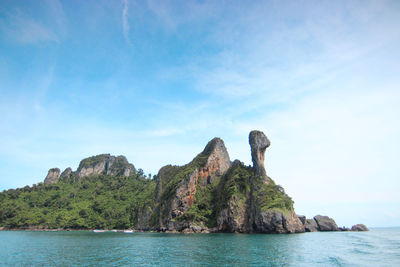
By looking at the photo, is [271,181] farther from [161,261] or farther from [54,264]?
[54,264]

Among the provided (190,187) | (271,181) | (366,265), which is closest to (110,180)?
(190,187)

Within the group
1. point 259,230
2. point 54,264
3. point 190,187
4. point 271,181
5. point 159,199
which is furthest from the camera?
point 159,199

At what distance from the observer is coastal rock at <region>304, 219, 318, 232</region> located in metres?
104

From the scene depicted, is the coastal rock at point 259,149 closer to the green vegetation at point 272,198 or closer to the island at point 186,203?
the island at point 186,203

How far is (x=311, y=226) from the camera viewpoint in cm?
10625

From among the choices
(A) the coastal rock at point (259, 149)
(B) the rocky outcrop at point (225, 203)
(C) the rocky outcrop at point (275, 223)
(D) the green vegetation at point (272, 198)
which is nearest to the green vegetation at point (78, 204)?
(B) the rocky outcrop at point (225, 203)

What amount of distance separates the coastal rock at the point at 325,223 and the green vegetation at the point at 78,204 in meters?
82.8

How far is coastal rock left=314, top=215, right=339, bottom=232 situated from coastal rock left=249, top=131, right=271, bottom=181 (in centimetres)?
4080

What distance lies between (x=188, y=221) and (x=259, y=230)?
29.8 metres

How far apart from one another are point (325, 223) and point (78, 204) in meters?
138

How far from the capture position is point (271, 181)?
9838cm

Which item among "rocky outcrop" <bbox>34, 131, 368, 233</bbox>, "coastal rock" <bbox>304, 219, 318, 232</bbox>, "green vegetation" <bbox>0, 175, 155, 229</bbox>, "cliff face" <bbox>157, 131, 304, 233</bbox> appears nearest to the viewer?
"cliff face" <bbox>157, 131, 304, 233</bbox>

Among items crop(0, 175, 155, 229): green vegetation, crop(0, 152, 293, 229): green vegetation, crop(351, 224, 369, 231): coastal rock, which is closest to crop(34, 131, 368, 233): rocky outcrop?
crop(351, 224, 369, 231): coastal rock

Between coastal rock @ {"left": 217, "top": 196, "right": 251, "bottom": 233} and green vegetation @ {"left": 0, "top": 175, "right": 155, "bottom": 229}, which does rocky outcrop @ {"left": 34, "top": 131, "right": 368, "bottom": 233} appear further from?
green vegetation @ {"left": 0, "top": 175, "right": 155, "bottom": 229}
